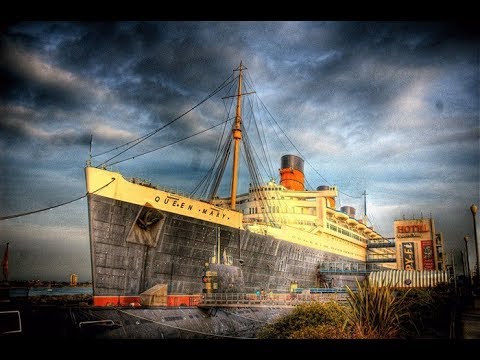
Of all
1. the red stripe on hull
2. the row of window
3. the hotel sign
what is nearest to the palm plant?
the red stripe on hull

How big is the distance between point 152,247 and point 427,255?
28099mm

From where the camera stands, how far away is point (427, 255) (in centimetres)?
3381

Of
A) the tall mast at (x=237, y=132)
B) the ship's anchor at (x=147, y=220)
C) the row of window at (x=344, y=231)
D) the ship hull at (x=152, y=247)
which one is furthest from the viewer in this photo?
the row of window at (x=344, y=231)

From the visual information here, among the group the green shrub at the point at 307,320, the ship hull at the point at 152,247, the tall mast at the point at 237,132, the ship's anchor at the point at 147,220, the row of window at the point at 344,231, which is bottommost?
the green shrub at the point at 307,320

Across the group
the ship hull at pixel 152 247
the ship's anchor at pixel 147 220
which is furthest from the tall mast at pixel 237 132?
the ship's anchor at pixel 147 220

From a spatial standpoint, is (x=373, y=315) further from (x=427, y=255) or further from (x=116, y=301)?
(x=427, y=255)

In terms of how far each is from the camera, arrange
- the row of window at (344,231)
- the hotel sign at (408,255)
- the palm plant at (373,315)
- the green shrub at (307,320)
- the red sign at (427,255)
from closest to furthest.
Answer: the palm plant at (373,315) < the green shrub at (307,320) < the red sign at (427,255) < the hotel sign at (408,255) < the row of window at (344,231)

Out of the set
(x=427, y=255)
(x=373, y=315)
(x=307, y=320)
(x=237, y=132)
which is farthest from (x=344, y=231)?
(x=373, y=315)

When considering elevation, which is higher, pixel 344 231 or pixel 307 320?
pixel 344 231

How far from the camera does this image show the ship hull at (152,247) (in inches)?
672

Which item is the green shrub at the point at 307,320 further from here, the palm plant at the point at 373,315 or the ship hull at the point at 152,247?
the ship hull at the point at 152,247

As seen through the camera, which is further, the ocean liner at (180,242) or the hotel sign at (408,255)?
the hotel sign at (408,255)

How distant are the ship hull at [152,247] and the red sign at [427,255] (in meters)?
19.2

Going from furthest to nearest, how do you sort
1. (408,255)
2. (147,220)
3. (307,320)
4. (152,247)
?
(408,255) → (147,220) → (152,247) → (307,320)
